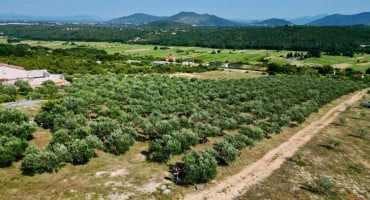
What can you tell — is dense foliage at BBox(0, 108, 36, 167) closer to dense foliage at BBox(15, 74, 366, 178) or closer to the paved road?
dense foliage at BBox(15, 74, 366, 178)

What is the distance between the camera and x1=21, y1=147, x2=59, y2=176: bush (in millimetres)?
34000

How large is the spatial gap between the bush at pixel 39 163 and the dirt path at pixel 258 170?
14.0 meters

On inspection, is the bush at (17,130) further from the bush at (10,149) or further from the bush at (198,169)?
the bush at (198,169)

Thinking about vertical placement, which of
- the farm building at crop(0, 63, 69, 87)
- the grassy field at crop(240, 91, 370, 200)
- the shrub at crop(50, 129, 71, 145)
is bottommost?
the grassy field at crop(240, 91, 370, 200)

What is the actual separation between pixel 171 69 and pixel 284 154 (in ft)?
297

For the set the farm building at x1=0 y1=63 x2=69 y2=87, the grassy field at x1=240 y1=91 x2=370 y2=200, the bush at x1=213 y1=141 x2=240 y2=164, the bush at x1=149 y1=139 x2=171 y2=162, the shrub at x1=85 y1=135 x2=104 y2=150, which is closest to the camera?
the grassy field at x1=240 y1=91 x2=370 y2=200

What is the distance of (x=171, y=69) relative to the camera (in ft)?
430

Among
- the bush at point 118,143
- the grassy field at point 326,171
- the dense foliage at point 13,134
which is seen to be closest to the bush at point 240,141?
the grassy field at point 326,171

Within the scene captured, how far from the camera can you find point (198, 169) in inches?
1357

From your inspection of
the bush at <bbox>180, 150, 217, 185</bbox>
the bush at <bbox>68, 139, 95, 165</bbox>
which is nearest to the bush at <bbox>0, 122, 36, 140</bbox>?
the bush at <bbox>68, 139, 95, 165</bbox>

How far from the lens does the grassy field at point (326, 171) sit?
33.9 metres

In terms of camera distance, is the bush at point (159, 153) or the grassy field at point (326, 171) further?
the bush at point (159, 153)

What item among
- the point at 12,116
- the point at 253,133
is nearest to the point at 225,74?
the point at 253,133

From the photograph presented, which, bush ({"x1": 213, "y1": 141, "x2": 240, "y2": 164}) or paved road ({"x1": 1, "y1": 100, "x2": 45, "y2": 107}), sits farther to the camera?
paved road ({"x1": 1, "y1": 100, "x2": 45, "y2": 107})
